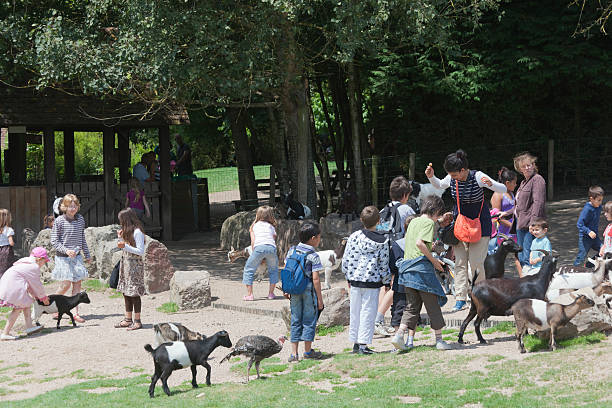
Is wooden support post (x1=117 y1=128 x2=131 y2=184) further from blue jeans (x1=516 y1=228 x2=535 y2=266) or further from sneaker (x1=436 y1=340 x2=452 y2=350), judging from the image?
sneaker (x1=436 y1=340 x2=452 y2=350)

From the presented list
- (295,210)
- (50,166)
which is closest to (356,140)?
(295,210)

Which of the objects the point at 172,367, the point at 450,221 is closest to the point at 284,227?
the point at 450,221

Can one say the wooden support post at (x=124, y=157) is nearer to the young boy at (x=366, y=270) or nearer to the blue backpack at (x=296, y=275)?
the blue backpack at (x=296, y=275)

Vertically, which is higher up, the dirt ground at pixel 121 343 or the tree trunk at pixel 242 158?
the tree trunk at pixel 242 158

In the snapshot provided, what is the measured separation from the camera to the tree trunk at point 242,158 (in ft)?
73.0

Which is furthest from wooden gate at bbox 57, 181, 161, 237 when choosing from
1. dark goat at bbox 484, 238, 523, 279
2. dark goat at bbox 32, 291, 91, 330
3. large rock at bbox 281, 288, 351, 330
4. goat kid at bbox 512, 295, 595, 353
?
goat kid at bbox 512, 295, 595, 353

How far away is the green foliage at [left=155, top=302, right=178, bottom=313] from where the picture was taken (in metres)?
12.4

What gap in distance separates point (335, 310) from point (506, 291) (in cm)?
248

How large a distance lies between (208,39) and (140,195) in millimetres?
6369

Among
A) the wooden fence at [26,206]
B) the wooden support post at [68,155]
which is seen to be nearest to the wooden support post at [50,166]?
the wooden fence at [26,206]

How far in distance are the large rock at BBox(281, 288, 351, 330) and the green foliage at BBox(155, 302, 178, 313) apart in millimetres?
2679

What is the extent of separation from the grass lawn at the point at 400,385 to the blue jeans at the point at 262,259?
3702 mm

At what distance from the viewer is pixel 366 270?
8.38 metres

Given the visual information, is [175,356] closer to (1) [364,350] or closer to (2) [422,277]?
(1) [364,350]
